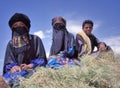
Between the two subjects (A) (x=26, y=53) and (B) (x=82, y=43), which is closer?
(A) (x=26, y=53)

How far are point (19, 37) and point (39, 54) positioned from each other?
21.4 inches

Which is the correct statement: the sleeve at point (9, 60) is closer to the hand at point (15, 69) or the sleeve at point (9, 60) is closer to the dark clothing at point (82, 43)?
the hand at point (15, 69)

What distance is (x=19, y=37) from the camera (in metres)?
7.16

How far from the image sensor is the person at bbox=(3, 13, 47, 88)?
6.69 meters

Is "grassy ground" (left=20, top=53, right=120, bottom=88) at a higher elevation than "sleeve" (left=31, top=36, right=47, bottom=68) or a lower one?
lower

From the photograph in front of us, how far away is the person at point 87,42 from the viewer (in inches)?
385

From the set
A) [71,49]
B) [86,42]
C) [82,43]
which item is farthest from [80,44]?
[71,49]

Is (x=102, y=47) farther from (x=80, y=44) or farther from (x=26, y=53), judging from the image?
(x=26, y=53)

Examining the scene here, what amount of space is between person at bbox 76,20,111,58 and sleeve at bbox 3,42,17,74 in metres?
2.77

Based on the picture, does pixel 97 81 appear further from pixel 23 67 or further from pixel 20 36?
pixel 20 36

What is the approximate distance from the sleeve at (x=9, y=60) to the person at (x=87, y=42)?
2.77 metres

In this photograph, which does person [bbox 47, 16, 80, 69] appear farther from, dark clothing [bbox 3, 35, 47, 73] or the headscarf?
dark clothing [bbox 3, 35, 47, 73]

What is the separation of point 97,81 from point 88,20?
5.22 m

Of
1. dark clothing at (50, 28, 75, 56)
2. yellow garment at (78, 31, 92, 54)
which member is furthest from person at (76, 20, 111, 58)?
dark clothing at (50, 28, 75, 56)
